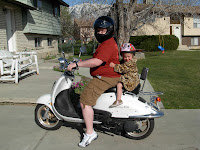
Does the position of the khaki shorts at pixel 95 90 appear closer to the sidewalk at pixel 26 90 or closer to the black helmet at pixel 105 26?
the black helmet at pixel 105 26

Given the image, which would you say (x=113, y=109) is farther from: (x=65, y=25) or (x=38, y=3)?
(x=65, y=25)

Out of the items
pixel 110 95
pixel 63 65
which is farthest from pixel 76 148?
pixel 63 65

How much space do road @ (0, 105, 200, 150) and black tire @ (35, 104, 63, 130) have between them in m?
0.09

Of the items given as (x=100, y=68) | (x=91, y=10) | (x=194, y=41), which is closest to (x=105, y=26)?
(x=100, y=68)

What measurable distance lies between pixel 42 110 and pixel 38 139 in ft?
1.88

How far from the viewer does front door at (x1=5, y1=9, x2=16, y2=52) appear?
1338cm

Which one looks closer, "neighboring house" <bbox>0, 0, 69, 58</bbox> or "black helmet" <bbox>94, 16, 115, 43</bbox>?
"black helmet" <bbox>94, 16, 115, 43</bbox>

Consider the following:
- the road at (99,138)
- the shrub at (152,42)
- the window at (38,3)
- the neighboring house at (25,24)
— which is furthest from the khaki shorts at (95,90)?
the shrub at (152,42)

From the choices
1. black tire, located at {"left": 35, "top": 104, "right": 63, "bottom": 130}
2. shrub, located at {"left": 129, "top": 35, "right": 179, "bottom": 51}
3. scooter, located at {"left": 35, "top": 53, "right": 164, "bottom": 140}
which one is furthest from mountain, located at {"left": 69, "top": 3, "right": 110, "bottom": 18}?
scooter, located at {"left": 35, "top": 53, "right": 164, "bottom": 140}

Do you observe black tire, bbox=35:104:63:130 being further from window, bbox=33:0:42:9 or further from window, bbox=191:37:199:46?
window, bbox=191:37:199:46

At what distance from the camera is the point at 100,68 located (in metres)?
3.50

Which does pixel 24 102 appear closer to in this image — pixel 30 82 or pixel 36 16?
pixel 30 82

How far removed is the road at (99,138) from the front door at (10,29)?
9.79 m

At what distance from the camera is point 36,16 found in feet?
53.9
